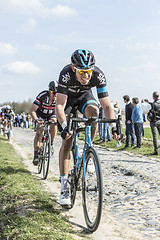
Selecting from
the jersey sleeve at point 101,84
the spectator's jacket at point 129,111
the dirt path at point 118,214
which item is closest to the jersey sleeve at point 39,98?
the dirt path at point 118,214

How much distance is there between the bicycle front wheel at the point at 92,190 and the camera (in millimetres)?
3273

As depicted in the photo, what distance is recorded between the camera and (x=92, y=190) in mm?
3531

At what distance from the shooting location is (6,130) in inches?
717

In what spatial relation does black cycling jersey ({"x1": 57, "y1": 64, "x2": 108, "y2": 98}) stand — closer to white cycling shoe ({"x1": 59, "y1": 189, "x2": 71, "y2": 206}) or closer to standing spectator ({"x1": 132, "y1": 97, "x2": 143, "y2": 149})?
white cycling shoe ({"x1": 59, "y1": 189, "x2": 71, "y2": 206})

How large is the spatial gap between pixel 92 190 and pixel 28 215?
99 centimetres

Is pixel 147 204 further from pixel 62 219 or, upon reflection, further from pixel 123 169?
pixel 123 169

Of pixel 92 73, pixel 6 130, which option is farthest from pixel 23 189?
pixel 6 130

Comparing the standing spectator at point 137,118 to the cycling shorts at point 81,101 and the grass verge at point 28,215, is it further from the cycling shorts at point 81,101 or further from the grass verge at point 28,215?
the cycling shorts at point 81,101

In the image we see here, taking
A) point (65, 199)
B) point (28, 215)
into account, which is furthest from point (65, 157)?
point (28, 215)

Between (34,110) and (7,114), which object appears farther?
(7,114)

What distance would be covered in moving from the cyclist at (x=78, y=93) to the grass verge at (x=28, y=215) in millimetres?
398

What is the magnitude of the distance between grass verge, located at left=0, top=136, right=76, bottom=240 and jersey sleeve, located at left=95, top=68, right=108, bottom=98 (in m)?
1.83

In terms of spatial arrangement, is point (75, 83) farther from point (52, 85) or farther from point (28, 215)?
point (52, 85)

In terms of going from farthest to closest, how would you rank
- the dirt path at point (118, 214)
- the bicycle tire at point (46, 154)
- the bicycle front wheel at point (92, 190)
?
the bicycle tire at point (46, 154)
the dirt path at point (118, 214)
the bicycle front wheel at point (92, 190)
